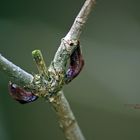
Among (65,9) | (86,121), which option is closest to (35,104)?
(86,121)

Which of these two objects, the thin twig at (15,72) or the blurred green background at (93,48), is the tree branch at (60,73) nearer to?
the thin twig at (15,72)

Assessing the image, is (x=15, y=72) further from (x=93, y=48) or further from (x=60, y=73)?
(x=93, y=48)

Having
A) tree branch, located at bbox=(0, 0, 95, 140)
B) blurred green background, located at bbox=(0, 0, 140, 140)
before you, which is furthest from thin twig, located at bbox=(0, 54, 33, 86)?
blurred green background, located at bbox=(0, 0, 140, 140)

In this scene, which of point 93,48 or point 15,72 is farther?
point 93,48

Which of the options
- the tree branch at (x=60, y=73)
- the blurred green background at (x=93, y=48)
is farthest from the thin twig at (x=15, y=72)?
the blurred green background at (x=93, y=48)

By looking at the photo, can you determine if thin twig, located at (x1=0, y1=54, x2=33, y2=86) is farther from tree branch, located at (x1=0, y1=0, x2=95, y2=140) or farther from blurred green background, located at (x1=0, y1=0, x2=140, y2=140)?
blurred green background, located at (x1=0, y1=0, x2=140, y2=140)

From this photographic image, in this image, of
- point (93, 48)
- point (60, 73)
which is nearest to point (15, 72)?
point (60, 73)
